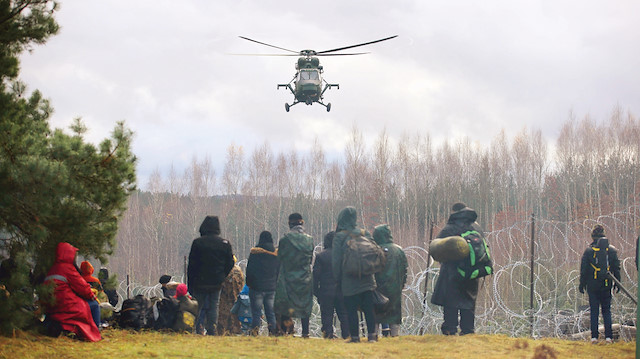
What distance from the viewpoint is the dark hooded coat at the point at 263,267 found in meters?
9.69

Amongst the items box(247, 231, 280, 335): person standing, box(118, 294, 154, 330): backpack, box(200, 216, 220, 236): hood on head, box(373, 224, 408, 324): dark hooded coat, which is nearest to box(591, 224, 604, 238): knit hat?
box(373, 224, 408, 324): dark hooded coat

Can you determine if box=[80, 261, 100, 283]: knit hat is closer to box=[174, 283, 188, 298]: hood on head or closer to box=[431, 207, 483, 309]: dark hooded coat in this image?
box=[174, 283, 188, 298]: hood on head

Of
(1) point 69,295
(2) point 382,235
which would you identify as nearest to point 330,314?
(2) point 382,235

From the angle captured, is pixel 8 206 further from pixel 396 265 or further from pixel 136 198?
pixel 136 198

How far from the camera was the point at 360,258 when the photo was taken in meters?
8.15

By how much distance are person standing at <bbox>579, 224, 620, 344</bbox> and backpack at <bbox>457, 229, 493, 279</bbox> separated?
76.4 inches

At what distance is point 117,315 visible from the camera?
8938 millimetres

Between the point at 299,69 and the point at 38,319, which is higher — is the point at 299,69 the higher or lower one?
the higher one

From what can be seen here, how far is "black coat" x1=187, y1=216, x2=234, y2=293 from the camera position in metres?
9.02

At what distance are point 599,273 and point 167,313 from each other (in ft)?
20.3

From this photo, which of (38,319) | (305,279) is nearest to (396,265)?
(305,279)

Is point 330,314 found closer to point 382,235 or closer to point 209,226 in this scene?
point 382,235

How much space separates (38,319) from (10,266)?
0.67 meters

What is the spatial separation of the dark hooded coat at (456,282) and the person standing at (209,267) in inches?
115
